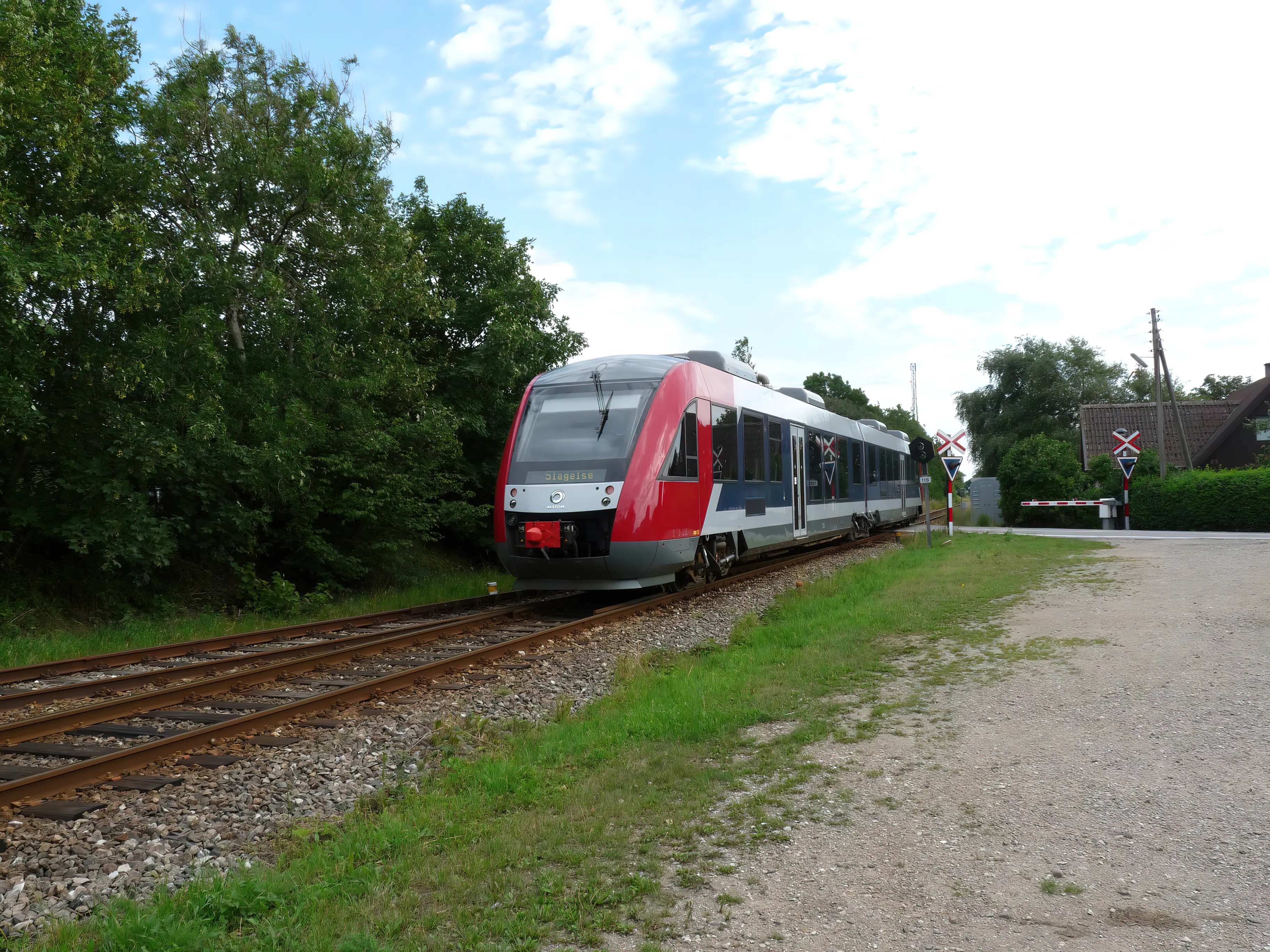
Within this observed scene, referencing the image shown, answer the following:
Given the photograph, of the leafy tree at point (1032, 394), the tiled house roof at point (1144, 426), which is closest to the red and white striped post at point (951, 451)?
the tiled house roof at point (1144, 426)

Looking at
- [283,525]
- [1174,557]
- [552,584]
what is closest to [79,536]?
[283,525]

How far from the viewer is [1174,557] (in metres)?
15.7

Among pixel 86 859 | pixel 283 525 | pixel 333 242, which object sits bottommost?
pixel 86 859

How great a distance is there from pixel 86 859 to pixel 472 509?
12.4 m

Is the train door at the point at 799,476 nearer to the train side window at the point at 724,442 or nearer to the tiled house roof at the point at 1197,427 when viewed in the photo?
the train side window at the point at 724,442

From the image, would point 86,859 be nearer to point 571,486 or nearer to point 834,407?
point 571,486

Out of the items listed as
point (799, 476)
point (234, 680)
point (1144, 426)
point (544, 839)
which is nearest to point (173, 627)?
point (234, 680)

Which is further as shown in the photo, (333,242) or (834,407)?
(834,407)

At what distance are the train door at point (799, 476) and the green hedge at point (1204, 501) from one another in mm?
15695

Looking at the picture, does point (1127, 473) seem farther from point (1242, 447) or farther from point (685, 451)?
point (1242, 447)

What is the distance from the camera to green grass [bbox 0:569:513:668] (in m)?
10.0

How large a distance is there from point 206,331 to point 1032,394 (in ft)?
151

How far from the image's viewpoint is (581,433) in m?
11.8

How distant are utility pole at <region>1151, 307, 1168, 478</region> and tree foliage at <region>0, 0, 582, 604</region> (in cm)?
2204
